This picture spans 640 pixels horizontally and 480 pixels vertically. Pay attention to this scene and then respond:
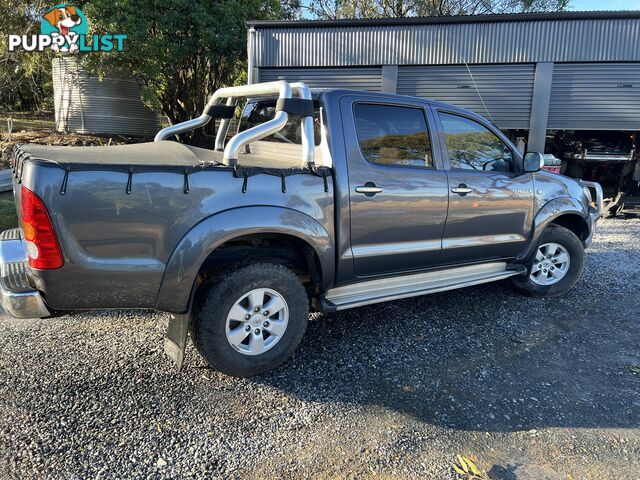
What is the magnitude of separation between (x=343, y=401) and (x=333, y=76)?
10.6 metres

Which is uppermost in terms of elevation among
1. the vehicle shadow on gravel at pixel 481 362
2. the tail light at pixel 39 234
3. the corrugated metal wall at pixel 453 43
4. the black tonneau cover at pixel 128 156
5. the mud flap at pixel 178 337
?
the corrugated metal wall at pixel 453 43

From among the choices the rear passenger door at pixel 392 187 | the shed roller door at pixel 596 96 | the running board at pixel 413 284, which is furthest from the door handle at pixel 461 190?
the shed roller door at pixel 596 96

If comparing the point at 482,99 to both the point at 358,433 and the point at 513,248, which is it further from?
the point at 358,433

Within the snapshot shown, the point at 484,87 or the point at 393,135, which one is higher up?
the point at 484,87

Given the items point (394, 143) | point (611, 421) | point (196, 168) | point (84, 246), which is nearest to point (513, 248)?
point (394, 143)

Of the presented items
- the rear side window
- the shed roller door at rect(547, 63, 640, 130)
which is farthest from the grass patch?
the shed roller door at rect(547, 63, 640, 130)

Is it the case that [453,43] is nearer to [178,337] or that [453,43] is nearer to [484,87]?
[484,87]

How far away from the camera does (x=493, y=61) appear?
1151 centimetres

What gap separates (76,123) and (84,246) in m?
14.0

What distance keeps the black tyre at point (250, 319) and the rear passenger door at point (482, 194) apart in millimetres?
1547

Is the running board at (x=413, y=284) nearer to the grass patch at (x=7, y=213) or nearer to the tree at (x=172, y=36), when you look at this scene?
the grass patch at (x=7, y=213)

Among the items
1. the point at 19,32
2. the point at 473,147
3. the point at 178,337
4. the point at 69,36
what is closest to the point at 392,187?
the point at 473,147

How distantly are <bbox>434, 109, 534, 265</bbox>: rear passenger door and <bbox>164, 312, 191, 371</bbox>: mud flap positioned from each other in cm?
223

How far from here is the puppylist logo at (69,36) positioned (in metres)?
12.8
